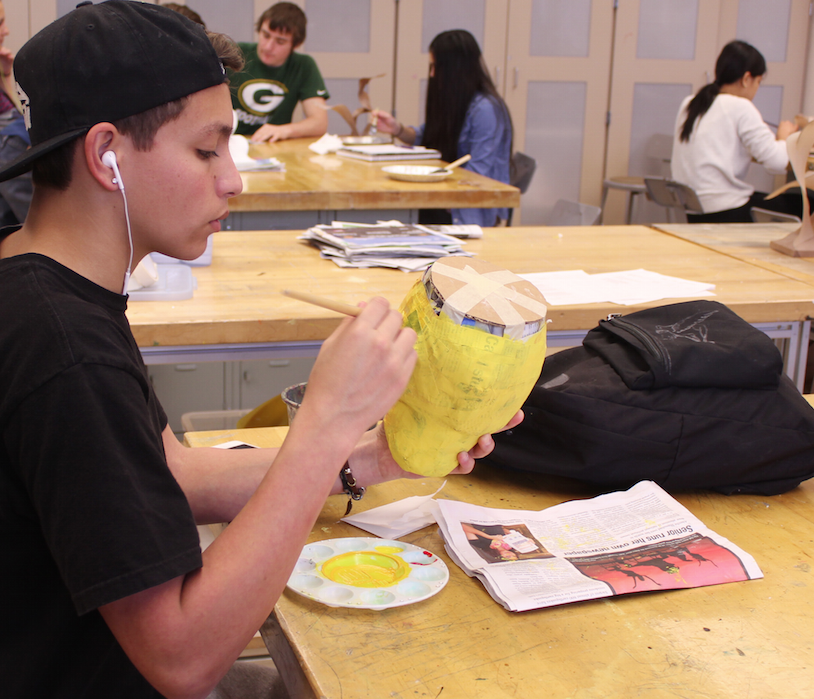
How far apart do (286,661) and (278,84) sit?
4.38 meters

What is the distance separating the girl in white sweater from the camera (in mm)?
4059

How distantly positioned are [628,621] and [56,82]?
77 cm

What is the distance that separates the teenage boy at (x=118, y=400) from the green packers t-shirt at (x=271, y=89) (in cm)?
405

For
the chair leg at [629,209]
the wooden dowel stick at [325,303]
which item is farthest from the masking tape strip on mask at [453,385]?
the chair leg at [629,209]

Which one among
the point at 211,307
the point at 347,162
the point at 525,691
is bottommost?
the point at 525,691

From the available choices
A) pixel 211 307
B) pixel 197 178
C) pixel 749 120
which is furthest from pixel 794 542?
pixel 749 120

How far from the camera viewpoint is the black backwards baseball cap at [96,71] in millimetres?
761

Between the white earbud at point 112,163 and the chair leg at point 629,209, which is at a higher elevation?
the white earbud at point 112,163

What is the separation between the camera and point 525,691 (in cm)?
76

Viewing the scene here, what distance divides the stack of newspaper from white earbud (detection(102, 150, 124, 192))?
134cm

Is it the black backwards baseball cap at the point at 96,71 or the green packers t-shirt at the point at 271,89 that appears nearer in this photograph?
the black backwards baseball cap at the point at 96,71

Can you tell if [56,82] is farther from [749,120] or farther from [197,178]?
[749,120]

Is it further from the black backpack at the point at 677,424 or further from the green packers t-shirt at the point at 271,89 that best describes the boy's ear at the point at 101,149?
the green packers t-shirt at the point at 271,89

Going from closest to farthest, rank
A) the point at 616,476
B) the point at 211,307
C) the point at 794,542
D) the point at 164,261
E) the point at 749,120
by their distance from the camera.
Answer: the point at 794,542 → the point at 616,476 → the point at 211,307 → the point at 164,261 → the point at 749,120
